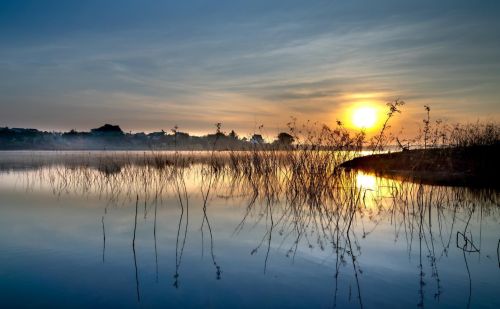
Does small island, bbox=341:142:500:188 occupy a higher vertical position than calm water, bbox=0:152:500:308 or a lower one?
higher

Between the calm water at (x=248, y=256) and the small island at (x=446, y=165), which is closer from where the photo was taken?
the calm water at (x=248, y=256)

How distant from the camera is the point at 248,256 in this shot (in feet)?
12.4

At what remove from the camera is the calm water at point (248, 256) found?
110 inches

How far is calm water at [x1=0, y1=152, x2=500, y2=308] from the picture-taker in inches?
110

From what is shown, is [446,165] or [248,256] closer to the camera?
[248,256]

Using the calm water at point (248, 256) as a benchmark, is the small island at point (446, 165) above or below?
above

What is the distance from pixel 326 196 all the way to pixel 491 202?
3019mm

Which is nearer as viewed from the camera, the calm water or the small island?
the calm water

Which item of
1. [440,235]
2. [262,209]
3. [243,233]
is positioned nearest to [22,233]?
[243,233]

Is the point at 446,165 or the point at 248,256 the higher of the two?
the point at 446,165

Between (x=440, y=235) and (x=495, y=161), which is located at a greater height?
(x=495, y=161)

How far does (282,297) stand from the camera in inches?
109

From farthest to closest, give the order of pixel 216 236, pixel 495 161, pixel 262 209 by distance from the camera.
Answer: pixel 495 161 < pixel 262 209 < pixel 216 236

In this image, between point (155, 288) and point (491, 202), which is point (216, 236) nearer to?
point (155, 288)
